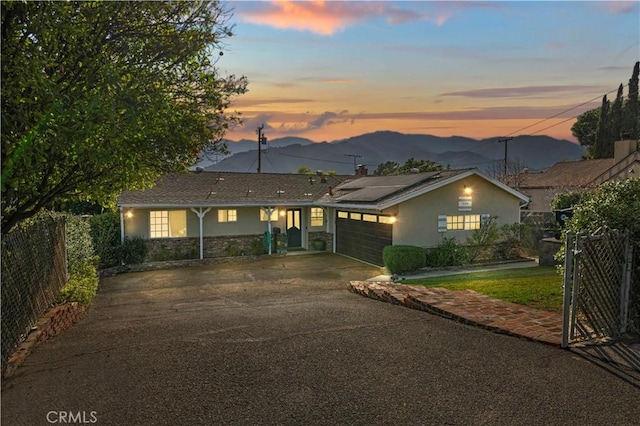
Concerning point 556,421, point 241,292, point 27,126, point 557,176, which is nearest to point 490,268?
point 241,292

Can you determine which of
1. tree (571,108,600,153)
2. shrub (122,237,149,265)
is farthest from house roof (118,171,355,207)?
tree (571,108,600,153)

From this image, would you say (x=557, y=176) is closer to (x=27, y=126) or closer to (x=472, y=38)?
(x=472, y=38)

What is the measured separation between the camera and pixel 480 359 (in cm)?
571

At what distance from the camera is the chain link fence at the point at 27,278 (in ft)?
18.1

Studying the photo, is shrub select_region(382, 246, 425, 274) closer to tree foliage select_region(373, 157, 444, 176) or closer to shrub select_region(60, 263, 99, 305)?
shrub select_region(60, 263, 99, 305)

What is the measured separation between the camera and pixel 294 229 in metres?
22.8

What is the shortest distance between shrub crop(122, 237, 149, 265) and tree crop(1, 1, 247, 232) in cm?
1020

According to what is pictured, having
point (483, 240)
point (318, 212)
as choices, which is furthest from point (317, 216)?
point (483, 240)

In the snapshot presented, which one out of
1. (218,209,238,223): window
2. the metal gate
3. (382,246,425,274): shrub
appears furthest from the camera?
(218,209,238,223): window

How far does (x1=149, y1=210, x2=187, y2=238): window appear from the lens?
62.5ft

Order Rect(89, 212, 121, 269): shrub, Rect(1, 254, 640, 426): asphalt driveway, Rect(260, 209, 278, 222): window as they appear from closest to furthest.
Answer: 1. Rect(1, 254, 640, 426): asphalt driveway
2. Rect(89, 212, 121, 269): shrub
3. Rect(260, 209, 278, 222): window

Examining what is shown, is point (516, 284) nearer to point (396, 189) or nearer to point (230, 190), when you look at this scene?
point (396, 189)

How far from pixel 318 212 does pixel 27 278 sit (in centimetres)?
1691

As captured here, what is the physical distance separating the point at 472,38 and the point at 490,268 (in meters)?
9.24
